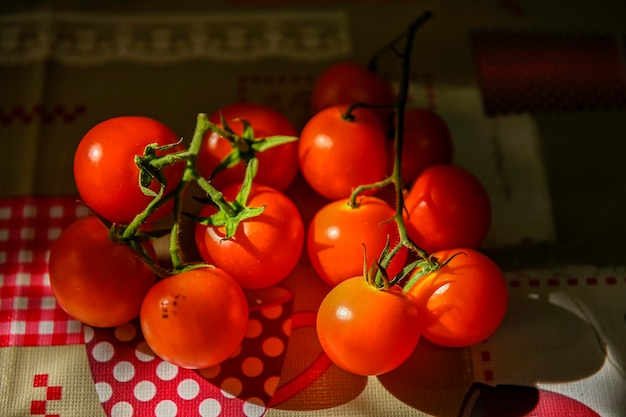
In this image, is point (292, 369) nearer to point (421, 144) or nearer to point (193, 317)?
point (193, 317)

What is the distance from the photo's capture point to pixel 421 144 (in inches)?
29.6

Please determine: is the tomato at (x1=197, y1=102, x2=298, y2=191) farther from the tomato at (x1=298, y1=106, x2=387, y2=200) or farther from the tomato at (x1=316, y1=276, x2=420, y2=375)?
Result: the tomato at (x1=316, y1=276, x2=420, y2=375)

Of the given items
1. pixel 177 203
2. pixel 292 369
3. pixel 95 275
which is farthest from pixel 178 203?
pixel 292 369

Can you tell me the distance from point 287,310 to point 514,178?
33cm

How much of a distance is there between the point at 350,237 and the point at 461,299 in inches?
4.7

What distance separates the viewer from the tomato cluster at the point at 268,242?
23.8 inches

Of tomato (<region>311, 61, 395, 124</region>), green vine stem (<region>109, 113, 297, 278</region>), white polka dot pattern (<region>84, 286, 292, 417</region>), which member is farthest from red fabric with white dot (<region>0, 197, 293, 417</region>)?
tomato (<region>311, 61, 395, 124</region>)

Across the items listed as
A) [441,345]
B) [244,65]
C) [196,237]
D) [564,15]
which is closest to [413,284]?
[441,345]

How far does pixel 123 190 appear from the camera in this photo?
25.0 inches

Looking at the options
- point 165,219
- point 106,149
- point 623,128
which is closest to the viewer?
point 106,149

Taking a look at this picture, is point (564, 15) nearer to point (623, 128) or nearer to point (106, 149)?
point (623, 128)

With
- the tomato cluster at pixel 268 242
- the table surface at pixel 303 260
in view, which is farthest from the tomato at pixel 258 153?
the table surface at pixel 303 260

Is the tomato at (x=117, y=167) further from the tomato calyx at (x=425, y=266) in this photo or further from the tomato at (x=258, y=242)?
the tomato calyx at (x=425, y=266)

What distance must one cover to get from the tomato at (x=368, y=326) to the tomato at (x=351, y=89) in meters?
0.25
